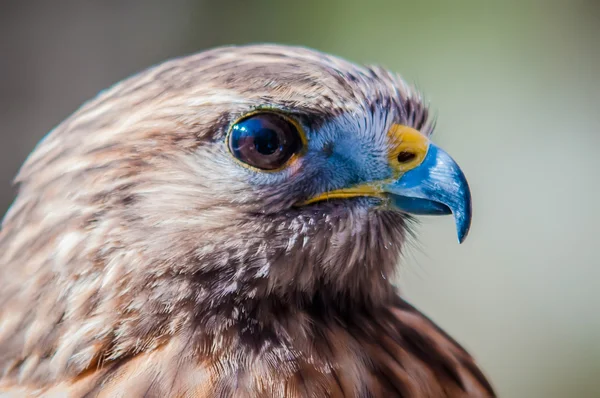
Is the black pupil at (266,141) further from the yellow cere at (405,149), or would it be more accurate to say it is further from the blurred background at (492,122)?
the blurred background at (492,122)

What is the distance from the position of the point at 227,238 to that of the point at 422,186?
16.1 inches

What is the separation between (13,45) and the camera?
4.94 metres

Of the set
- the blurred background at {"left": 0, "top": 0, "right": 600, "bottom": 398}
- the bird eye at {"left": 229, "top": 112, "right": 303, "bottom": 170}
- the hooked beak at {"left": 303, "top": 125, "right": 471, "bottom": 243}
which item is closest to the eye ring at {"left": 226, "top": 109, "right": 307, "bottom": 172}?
the bird eye at {"left": 229, "top": 112, "right": 303, "bottom": 170}

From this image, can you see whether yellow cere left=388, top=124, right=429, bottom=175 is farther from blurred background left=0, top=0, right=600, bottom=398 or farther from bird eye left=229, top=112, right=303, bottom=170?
blurred background left=0, top=0, right=600, bottom=398

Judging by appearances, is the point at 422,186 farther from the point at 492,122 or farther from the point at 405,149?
the point at 492,122

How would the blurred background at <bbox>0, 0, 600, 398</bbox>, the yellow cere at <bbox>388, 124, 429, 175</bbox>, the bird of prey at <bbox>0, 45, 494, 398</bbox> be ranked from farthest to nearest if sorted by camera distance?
the blurred background at <bbox>0, 0, 600, 398</bbox> < the yellow cere at <bbox>388, 124, 429, 175</bbox> < the bird of prey at <bbox>0, 45, 494, 398</bbox>

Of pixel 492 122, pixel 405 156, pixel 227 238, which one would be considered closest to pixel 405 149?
pixel 405 156

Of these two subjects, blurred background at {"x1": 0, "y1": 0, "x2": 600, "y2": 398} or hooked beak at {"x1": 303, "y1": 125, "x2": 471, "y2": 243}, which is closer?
hooked beak at {"x1": 303, "y1": 125, "x2": 471, "y2": 243}

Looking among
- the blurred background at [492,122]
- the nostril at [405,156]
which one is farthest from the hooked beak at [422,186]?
the blurred background at [492,122]

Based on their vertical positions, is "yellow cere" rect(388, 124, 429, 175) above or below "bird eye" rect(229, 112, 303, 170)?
above

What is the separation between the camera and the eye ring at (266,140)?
4.57 feet

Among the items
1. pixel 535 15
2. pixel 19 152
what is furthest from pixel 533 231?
pixel 19 152

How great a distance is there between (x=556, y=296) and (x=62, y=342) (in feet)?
15.3

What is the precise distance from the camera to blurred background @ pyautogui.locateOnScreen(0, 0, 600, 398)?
4996 mm
